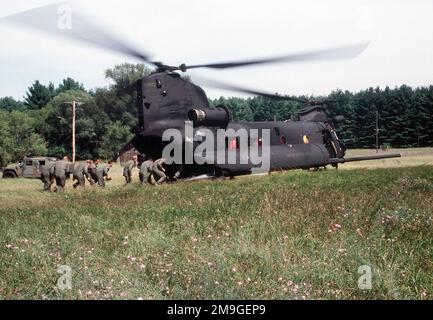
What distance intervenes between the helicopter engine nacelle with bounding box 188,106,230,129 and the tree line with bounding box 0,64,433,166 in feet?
94.7

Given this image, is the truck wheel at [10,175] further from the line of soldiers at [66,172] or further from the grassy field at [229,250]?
the grassy field at [229,250]

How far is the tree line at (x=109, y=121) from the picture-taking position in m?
65.9

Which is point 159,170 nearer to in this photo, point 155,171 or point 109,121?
point 155,171

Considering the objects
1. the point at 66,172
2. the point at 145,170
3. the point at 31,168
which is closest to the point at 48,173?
the point at 66,172

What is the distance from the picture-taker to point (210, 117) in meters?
17.6

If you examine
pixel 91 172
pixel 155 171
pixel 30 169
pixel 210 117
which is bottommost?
pixel 30 169

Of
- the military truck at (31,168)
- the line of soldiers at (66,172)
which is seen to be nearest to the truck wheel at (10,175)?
the military truck at (31,168)

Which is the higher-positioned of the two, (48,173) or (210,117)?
(210,117)

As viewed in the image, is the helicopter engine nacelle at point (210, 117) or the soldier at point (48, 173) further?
the soldier at point (48, 173)

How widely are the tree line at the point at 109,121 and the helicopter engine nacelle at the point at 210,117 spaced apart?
28.9 m

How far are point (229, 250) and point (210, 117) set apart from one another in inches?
490

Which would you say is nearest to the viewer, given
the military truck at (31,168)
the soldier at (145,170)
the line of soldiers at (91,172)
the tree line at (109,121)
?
the line of soldiers at (91,172)

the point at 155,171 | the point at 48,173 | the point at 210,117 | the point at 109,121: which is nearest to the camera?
the point at 210,117

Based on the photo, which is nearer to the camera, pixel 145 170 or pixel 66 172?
pixel 145 170
